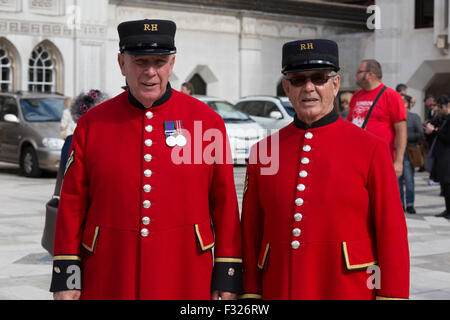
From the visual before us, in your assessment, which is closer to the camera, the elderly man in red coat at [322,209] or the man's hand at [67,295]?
the elderly man in red coat at [322,209]

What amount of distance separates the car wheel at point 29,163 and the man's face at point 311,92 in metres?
13.5

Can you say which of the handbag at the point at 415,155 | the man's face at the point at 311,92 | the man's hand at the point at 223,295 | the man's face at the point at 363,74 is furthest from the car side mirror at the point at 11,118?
the man's face at the point at 311,92

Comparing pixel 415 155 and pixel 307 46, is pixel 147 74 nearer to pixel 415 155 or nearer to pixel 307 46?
pixel 307 46

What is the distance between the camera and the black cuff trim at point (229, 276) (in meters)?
3.70

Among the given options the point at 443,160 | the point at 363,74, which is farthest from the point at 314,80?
the point at 443,160

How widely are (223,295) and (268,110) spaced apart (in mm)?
17409

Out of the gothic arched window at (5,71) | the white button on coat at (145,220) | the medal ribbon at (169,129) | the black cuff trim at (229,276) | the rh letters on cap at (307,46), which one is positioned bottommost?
the black cuff trim at (229,276)

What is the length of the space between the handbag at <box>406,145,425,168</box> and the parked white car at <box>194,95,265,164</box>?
260 inches

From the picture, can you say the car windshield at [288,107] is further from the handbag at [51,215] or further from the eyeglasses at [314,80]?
the eyeglasses at [314,80]

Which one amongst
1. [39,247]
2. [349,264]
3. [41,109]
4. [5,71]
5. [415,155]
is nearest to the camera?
[349,264]

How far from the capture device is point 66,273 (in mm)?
3748

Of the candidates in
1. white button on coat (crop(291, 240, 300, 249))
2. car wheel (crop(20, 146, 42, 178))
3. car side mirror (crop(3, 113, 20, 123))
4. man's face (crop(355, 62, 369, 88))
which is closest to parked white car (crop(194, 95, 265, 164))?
car wheel (crop(20, 146, 42, 178))
